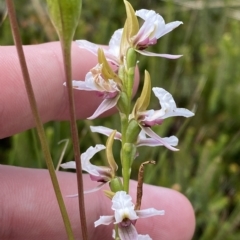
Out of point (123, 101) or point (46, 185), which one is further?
point (46, 185)

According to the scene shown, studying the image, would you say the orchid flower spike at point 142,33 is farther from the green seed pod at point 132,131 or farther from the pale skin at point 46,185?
the pale skin at point 46,185

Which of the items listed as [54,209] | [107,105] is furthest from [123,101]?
[54,209]

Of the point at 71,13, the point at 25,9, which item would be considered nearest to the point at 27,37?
the point at 25,9

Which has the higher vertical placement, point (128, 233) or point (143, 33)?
point (143, 33)

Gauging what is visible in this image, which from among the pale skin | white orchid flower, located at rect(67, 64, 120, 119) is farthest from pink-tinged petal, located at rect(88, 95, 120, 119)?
the pale skin

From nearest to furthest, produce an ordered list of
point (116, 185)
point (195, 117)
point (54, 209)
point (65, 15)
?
point (65, 15) → point (116, 185) → point (54, 209) → point (195, 117)

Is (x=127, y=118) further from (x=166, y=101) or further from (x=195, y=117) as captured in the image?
(x=195, y=117)
